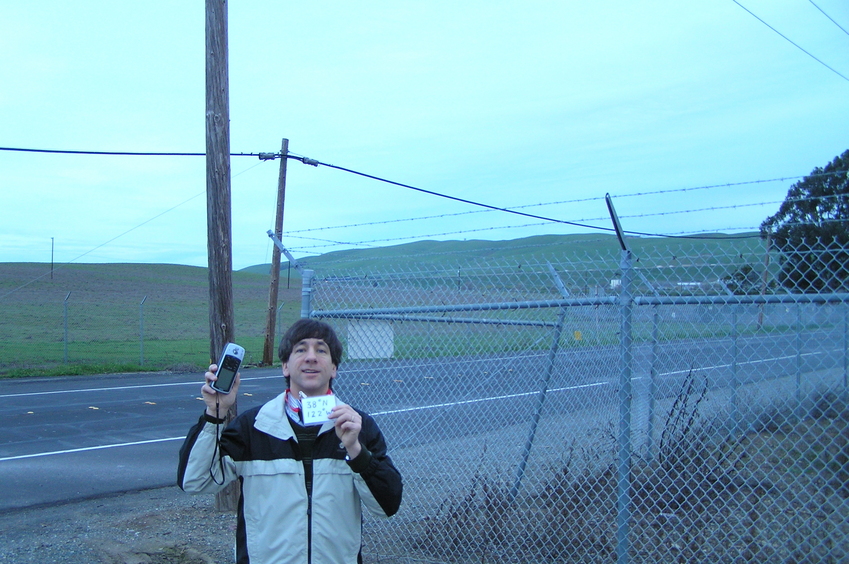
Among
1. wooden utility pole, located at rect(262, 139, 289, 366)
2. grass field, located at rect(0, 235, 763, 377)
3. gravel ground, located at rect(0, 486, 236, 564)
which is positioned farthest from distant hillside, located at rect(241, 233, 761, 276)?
wooden utility pole, located at rect(262, 139, 289, 366)

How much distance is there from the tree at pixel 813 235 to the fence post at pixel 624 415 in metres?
0.76

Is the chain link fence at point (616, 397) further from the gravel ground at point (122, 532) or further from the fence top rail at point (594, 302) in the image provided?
the gravel ground at point (122, 532)

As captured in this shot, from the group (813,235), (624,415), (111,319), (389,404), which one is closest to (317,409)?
(624,415)

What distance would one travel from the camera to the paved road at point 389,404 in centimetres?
471

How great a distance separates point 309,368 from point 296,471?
1.27 feet

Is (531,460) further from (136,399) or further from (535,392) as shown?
(136,399)

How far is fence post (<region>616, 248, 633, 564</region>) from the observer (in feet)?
12.5

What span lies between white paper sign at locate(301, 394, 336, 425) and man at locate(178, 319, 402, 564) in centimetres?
4

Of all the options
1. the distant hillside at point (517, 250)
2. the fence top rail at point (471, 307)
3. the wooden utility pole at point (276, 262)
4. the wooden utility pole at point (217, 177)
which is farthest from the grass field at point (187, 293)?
the wooden utility pole at point (276, 262)

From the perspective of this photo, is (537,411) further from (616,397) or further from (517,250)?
(517,250)

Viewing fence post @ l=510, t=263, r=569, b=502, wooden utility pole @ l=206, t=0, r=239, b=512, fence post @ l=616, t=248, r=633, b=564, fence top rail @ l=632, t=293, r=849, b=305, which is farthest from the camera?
wooden utility pole @ l=206, t=0, r=239, b=512

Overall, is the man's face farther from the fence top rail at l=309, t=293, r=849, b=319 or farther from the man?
the fence top rail at l=309, t=293, r=849, b=319

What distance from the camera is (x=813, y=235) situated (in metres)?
4.53

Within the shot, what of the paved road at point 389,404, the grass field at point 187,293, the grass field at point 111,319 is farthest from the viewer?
the grass field at point 111,319
